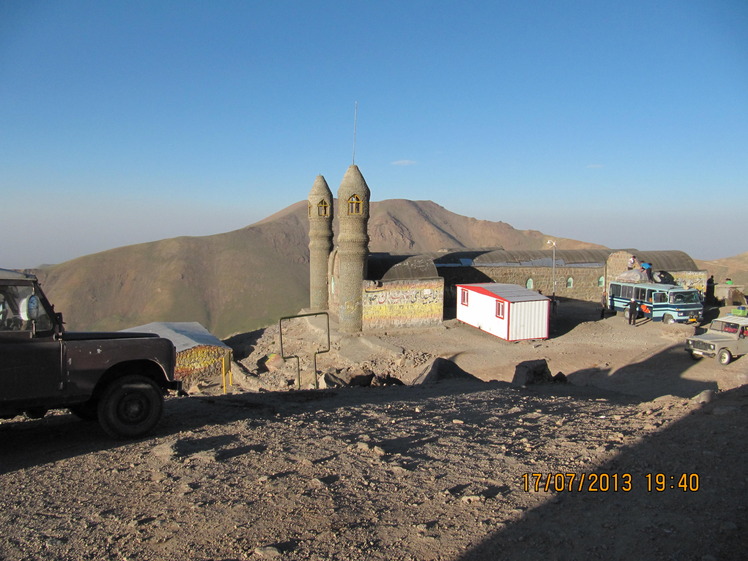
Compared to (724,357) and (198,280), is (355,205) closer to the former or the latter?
(724,357)

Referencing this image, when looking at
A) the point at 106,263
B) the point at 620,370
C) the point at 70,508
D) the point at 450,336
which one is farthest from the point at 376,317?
the point at 106,263

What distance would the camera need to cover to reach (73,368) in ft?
21.2

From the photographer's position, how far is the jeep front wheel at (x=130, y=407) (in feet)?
22.2

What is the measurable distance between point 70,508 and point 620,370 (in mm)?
18699

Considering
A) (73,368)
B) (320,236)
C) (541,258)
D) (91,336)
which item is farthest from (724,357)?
(320,236)

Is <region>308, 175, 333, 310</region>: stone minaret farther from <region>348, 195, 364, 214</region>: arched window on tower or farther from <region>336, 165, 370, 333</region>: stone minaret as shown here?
<region>348, 195, 364, 214</region>: arched window on tower

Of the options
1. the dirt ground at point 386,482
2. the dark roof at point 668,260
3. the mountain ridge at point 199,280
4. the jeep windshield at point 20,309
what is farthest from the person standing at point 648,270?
the mountain ridge at point 199,280

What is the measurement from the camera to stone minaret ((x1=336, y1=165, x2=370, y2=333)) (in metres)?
24.8

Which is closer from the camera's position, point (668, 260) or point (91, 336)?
point (91, 336)

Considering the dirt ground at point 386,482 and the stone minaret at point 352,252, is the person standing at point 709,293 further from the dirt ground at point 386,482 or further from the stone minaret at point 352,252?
the dirt ground at point 386,482

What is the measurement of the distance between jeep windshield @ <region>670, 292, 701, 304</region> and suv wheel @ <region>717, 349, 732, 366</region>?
7740 millimetres

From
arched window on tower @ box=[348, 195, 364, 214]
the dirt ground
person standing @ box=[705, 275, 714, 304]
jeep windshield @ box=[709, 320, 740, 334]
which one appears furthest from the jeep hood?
person standing @ box=[705, 275, 714, 304]

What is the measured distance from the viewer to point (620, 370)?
1898cm

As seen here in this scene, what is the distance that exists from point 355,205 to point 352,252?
7.78 ft
